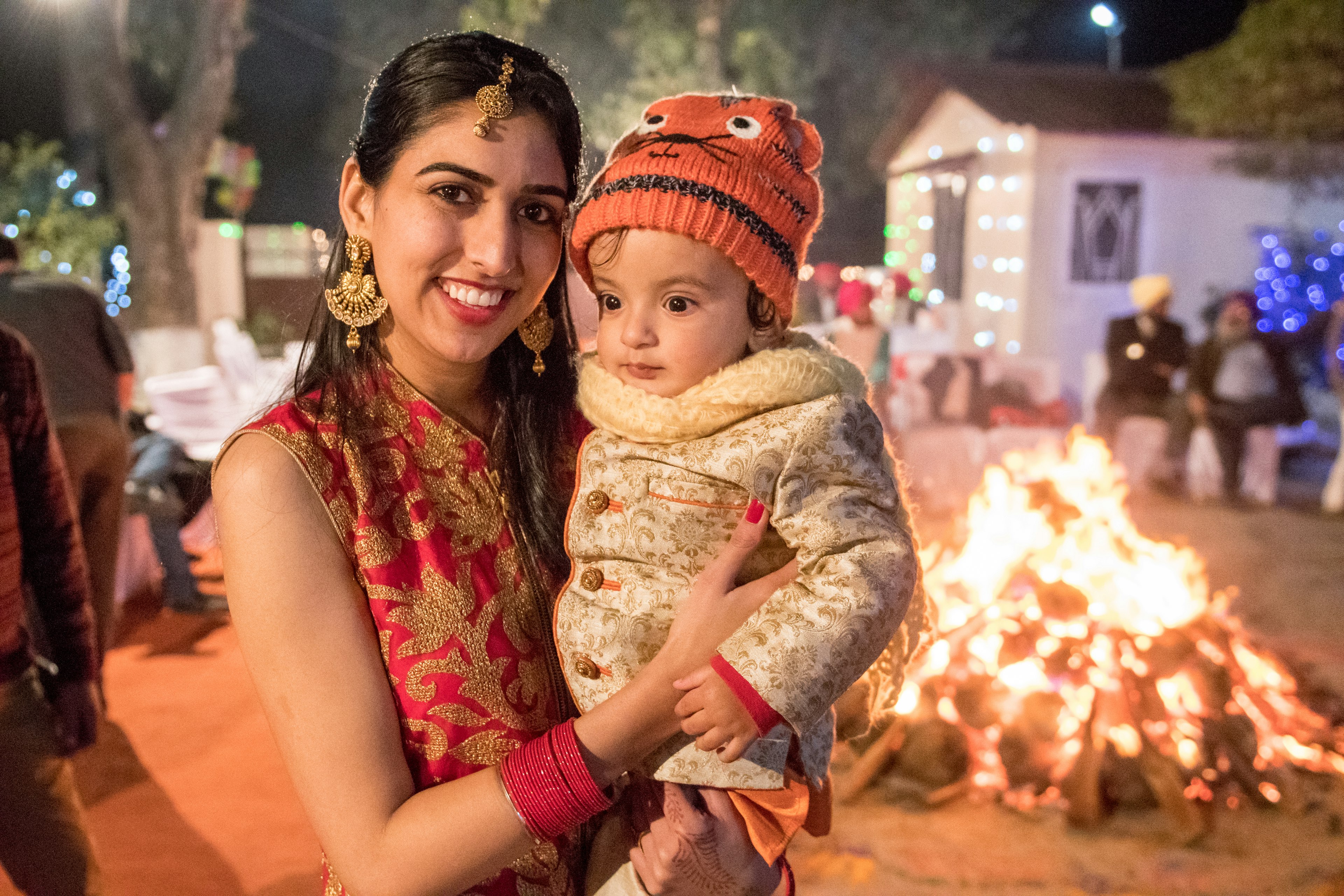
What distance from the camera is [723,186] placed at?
1.89 meters

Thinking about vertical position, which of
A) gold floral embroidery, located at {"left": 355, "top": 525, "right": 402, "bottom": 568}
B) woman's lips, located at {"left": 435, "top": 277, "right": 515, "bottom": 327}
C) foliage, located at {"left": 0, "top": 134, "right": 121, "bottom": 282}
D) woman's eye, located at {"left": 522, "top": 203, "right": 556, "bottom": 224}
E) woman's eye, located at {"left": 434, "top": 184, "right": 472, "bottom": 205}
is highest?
foliage, located at {"left": 0, "top": 134, "right": 121, "bottom": 282}

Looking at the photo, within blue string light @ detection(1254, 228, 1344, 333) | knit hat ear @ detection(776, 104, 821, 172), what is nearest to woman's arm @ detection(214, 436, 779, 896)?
knit hat ear @ detection(776, 104, 821, 172)

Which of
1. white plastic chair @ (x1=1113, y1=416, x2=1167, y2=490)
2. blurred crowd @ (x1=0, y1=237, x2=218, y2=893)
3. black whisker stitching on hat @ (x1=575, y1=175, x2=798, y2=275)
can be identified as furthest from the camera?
white plastic chair @ (x1=1113, y1=416, x2=1167, y2=490)

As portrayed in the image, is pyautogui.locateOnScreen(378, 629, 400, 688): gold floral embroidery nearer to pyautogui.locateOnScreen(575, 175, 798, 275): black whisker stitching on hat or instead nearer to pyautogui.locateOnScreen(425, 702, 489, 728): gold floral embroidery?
pyautogui.locateOnScreen(425, 702, 489, 728): gold floral embroidery

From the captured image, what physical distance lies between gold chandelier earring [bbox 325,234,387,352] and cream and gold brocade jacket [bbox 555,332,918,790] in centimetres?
48

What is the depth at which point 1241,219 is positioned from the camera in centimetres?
1462

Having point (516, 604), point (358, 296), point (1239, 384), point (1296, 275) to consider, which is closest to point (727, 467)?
point (516, 604)

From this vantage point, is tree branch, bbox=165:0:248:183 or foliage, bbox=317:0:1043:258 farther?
foliage, bbox=317:0:1043:258

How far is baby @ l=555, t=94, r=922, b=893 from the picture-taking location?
1663 millimetres

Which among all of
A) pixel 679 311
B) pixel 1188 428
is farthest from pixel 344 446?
pixel 1188 428

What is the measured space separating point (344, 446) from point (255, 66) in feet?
85.6

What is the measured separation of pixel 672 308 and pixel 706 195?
0.22m

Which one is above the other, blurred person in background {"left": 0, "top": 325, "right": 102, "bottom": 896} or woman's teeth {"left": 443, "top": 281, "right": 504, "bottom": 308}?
woman's teeth {"left": 443, "top": 281, "right": 504, "bottom": 308}

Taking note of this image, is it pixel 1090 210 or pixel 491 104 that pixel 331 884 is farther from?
pixel 1090 210
